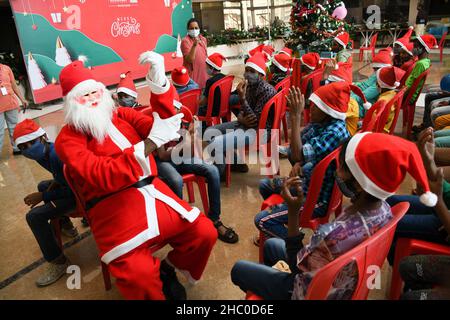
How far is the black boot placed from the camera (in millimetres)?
1865

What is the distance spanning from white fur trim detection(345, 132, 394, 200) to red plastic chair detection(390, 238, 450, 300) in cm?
60

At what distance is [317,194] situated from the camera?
1845 mm

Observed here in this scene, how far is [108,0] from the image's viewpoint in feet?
25.9

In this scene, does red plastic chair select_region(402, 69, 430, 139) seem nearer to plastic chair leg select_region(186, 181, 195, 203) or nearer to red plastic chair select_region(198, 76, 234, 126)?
red plastic chair select_region(198, 76, 234, 126)

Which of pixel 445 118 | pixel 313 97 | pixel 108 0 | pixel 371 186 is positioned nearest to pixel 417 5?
pixel 108 0

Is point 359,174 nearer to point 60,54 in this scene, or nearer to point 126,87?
point 126,87

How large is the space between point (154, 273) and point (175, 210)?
32 cm

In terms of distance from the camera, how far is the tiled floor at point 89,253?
6.71ft

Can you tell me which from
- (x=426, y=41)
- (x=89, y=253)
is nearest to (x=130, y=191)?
(x=89, y=253)

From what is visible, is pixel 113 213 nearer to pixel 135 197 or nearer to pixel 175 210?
pixel 135 197

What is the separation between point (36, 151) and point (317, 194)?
5.77 ft

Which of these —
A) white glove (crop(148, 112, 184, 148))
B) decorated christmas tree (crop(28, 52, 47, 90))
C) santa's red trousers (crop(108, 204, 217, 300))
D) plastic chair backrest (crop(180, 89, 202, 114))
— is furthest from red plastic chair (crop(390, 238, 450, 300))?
decorated christmas tree (crop(28, 52, 47, 90))

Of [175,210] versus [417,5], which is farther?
[417,5]

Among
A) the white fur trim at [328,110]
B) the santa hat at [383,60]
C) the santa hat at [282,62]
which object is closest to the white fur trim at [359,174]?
the white fur trim at [328,110]
